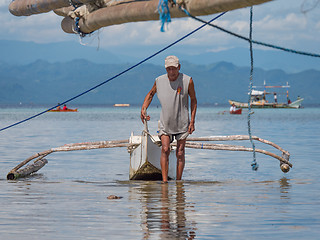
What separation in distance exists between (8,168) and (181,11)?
8.98 metres

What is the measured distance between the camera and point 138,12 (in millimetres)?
8859

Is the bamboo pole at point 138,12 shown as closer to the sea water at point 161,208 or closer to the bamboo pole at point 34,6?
the bamboo pole at point 34,6

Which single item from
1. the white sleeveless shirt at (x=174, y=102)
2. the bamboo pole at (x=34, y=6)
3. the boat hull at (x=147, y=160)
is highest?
the bamboo pole at (x=34, y=6)

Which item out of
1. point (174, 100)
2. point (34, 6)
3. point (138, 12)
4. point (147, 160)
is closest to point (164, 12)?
point (138, 12)

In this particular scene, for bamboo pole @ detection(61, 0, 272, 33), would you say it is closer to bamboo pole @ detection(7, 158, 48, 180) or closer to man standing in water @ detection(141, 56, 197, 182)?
man standing in water @ detection(141, 56, 197, 182)

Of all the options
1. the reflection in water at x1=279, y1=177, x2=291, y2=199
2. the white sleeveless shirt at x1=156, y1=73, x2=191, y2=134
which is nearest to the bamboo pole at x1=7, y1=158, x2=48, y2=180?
the white sleeveless shirt at x1=156, y1=73, x2=191, y2=134

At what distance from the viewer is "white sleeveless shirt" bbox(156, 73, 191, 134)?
10.1 m

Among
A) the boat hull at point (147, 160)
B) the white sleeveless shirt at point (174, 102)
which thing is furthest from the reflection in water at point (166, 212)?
the white sleeveless shirt at point (174, 102)

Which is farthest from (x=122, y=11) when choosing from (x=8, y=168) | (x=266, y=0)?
(x=8, y=168)

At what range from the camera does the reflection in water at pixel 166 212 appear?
255 inches

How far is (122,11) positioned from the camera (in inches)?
366

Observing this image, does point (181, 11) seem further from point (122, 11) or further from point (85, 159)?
point (85, 159)

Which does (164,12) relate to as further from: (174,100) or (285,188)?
(285,188)

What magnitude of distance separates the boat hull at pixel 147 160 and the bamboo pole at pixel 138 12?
7.48 feet
